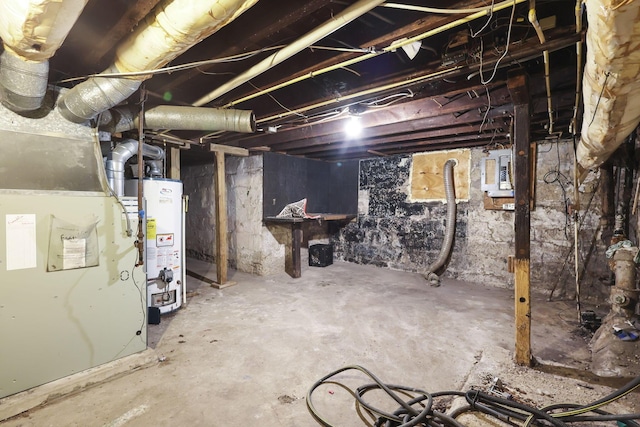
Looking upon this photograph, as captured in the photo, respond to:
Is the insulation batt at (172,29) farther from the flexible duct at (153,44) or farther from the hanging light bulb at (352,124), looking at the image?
the hanging light bulb at (352,124)

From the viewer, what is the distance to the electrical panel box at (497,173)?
13.2 feet

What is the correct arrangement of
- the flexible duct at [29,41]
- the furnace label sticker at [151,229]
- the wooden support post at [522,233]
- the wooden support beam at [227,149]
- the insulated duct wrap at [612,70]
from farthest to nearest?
→ 1. the wooden support beam at [227,149]
2. the furnace label sticker at [151,229]
3. the wooden support post at [522,233]
4. the flexible duct at [29,41]
5. the insulated duct wrap at [612,70]

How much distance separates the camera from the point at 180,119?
2.42 metres

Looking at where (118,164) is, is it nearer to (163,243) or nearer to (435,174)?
(163,243)

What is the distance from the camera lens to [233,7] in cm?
104

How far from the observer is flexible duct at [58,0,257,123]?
1.08 m

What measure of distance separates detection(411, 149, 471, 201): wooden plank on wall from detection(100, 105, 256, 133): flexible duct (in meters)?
3.16

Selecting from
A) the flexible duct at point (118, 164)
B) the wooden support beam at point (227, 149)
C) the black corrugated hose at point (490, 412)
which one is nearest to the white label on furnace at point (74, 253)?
the flexible duct at point (118, 164)

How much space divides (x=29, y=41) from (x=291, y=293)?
3198 mm

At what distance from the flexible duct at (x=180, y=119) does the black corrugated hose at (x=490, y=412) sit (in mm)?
2115

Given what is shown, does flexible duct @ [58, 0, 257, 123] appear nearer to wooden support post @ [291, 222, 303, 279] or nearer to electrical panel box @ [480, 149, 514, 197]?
wooden support post @ [291, 222, 303, 279]

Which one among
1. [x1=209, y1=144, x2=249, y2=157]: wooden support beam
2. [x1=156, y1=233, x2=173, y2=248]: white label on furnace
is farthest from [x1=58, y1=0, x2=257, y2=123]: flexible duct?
[x1=209, y1=144, x2=249, y2=157]: wooden support beam

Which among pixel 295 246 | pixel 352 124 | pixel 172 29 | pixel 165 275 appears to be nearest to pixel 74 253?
pixel 165 275

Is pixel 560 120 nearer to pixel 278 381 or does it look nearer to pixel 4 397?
pixel 278 381
